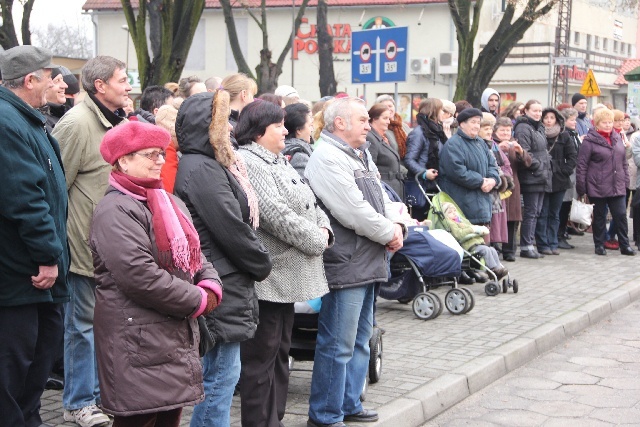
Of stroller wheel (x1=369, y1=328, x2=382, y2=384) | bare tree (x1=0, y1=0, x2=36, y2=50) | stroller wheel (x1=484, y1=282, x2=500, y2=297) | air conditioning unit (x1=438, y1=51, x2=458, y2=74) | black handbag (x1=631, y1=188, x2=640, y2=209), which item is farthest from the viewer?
air conditioning unit (x1=438, y1=51, x2=458, y2=74)

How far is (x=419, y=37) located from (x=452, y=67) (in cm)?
252

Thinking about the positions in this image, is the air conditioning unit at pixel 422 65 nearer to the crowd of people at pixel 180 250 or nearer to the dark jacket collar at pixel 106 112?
the crowd of people at pixel 180 250

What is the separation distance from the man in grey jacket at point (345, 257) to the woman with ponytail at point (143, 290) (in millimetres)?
1584

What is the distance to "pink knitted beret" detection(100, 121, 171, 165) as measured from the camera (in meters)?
4.19

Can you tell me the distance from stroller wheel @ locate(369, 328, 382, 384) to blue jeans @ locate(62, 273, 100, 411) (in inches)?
76.2

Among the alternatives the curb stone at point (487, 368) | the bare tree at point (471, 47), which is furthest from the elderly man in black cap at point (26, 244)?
the bare tree at point (471, 47)

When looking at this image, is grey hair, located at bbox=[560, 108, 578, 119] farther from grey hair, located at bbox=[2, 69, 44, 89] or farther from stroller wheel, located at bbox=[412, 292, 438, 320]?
Answer: grey hair, located at bbox=[2, 69, 44, 89]

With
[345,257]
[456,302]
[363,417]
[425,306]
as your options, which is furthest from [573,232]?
[345,257]

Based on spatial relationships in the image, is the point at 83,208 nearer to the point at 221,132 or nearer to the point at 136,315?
the point at 221,132

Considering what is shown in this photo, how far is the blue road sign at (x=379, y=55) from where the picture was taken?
1234 centimetres

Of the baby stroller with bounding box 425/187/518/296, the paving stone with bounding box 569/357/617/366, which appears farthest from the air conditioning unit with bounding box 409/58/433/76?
the paving stone with bounding box 569/357/617/366

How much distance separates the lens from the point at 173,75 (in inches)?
594

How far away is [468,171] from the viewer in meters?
11.0

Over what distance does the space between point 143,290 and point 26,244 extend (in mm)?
912
